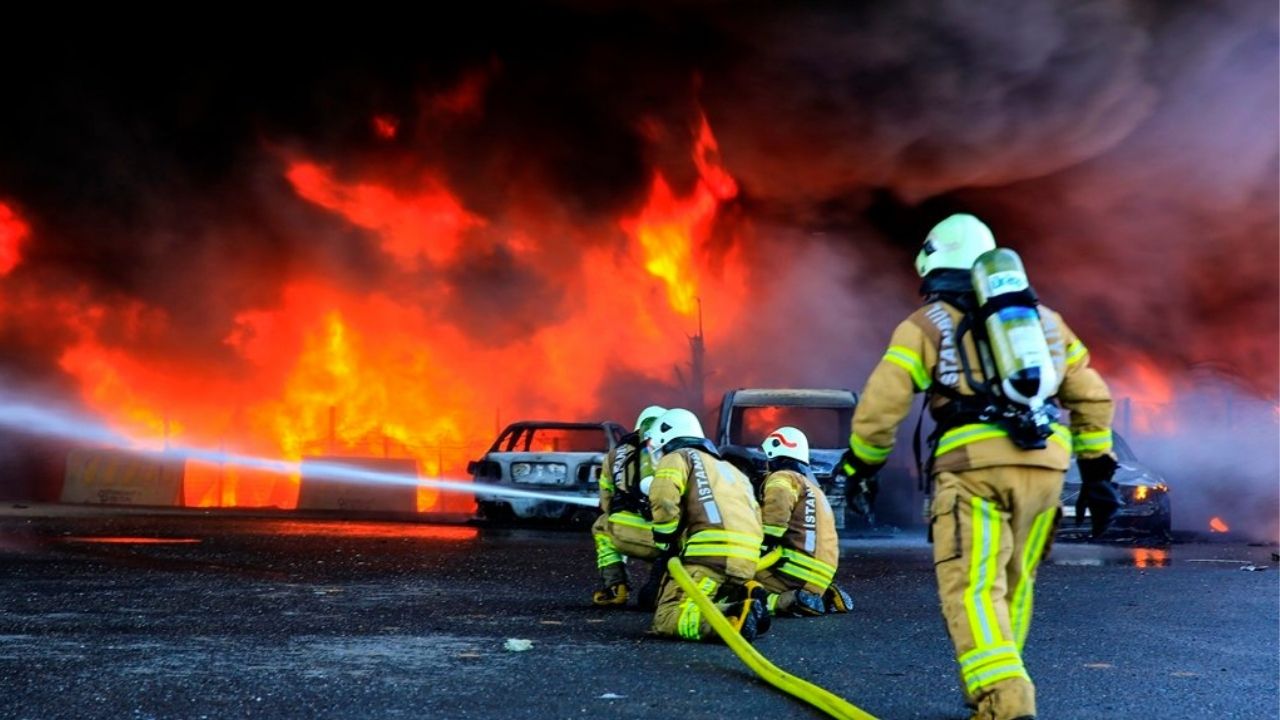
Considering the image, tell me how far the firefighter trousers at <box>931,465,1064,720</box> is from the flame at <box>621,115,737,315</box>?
2448 cm

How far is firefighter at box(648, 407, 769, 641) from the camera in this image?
6.96 metres

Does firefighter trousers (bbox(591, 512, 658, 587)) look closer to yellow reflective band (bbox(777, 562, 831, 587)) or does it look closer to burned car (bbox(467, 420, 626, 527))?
yellow reflective band (bbox(777, 562, 831, 587))

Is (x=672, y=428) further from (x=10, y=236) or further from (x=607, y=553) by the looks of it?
(x=10, y=236)

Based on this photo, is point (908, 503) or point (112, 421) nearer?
point (908, 503)

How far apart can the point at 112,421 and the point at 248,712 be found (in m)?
24.6

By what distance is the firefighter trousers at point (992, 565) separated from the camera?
4.36 metres

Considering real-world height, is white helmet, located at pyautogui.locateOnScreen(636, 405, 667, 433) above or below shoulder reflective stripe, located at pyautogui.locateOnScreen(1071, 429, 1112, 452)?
above

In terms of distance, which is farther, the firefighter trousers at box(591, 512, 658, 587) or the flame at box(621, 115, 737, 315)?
the flame at box(621, 115, 737, 315)

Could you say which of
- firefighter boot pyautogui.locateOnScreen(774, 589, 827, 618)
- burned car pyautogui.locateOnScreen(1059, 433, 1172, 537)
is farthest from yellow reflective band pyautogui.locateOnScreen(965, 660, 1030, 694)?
burned car pyautogui.locateOnScreen(1059, 433, 1172, 537)

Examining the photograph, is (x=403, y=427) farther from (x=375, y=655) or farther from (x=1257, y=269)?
(x=375, y=655)

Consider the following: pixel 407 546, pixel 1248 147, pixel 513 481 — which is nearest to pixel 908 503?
pixel 513 481

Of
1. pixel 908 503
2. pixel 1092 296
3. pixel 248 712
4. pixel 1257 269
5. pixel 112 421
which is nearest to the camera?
pixel 248 712

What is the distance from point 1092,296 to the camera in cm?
2573

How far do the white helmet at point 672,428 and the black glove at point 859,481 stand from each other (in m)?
2.47
